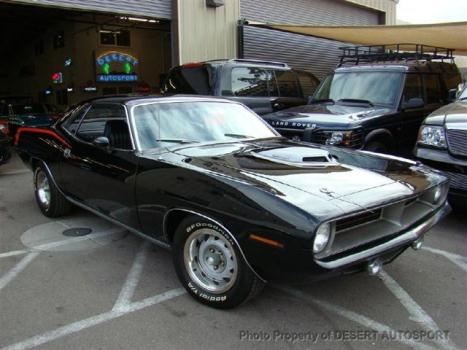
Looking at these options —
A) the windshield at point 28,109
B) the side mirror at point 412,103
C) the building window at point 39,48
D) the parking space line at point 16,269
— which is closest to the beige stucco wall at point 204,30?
the windshield at point 28,109

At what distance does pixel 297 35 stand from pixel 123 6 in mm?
6818

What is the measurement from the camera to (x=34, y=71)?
2509cm

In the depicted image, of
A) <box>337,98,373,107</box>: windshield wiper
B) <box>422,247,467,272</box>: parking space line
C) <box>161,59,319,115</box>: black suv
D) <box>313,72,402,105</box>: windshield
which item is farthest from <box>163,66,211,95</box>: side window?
<box>422,247,467,272</box>: parking space line

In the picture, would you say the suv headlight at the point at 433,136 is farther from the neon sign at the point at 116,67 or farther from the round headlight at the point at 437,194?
the neon sign at the point at 116,67

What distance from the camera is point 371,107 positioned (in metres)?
7.21

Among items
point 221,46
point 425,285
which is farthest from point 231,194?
point 221,46

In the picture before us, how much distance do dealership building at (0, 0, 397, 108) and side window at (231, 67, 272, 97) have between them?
3552 millimetres

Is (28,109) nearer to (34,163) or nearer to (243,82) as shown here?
(243,82)

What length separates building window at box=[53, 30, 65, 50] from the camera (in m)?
21.5

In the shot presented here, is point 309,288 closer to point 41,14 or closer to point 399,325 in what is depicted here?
point 399,325

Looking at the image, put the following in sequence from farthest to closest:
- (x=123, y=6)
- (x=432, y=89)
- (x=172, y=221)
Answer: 1. (x=123, y=6)
2. (x=432, y=89)
3. (x=172, y=221)

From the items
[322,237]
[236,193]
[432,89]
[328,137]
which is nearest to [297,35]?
[432,89]

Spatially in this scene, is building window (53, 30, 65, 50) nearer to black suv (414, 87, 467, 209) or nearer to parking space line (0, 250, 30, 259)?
parking space line (0, 250, 30, 259)

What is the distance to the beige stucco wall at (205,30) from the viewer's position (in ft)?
40.0
